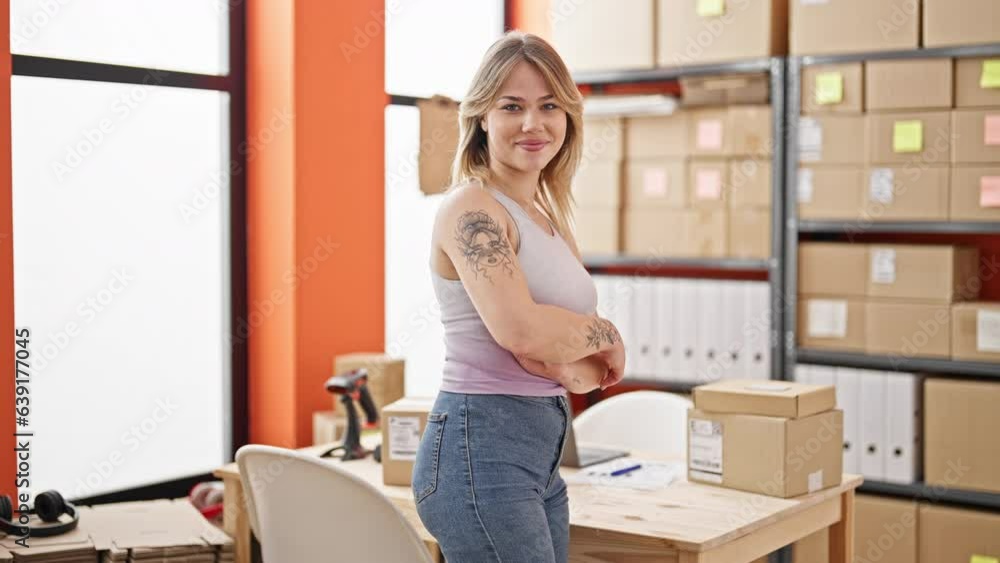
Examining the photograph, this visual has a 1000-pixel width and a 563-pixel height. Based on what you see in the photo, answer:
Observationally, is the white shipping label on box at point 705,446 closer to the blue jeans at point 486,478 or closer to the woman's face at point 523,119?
the blue jeans at point 486,478

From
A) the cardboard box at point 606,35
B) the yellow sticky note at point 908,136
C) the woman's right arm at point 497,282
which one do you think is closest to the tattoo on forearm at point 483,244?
the woman's right arm at point 497,282

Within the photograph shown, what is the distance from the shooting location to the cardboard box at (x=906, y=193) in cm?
352

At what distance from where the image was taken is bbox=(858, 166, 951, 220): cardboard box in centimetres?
352

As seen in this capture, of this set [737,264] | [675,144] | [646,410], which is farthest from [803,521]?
[675,144]

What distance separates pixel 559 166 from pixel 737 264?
78.3 inches

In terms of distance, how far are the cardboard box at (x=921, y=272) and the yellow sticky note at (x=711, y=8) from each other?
954mm

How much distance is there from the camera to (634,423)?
323 centimetres

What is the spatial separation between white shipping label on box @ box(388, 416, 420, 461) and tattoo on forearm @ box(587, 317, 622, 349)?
0.66 m

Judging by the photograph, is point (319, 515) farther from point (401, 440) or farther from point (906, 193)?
point (906, 193)

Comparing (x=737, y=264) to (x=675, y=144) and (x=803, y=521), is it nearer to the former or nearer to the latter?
(x=675, y=144)

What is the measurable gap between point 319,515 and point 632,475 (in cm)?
83

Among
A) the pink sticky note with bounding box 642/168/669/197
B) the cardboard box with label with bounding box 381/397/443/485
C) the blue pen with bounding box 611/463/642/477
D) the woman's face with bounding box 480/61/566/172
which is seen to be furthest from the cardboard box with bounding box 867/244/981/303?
the woman's face with bounding box 480/61/566/172

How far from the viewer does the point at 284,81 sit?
133 inches

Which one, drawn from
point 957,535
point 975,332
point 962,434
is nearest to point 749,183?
point 975,332
